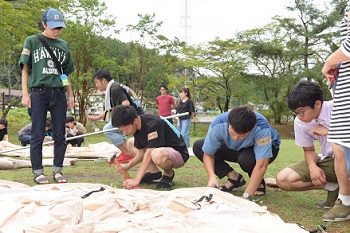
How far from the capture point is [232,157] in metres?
4.26

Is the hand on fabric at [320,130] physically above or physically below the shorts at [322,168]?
above

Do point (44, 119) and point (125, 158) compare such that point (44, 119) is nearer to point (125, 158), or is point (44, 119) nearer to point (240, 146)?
point (125, 158)

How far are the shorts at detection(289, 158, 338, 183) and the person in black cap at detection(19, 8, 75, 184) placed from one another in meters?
2.35

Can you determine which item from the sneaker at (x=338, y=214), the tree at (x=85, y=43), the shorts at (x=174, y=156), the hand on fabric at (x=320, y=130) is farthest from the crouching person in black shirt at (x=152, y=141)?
the tree at (x=85, y=43)

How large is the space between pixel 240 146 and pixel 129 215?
64.2 inches

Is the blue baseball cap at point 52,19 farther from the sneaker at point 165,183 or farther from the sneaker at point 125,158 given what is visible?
the sneaker at point 125,158

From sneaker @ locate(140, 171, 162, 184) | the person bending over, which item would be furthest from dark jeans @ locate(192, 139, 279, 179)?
sneaker @ locate(140, 171, 162, 184)

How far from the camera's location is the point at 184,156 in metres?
4.59

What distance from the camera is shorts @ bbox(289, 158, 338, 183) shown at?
141 inches

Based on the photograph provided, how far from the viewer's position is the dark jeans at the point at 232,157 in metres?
3.93

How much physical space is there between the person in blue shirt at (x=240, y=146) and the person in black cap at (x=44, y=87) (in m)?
1.56

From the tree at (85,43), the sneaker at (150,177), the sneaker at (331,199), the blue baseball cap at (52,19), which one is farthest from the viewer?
the tree at (85,43)

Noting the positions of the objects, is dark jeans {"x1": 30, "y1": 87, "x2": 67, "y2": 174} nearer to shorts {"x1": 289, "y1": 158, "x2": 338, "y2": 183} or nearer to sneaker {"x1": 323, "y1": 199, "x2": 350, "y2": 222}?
shorts {"x1": 289, "y1": 158, "x2": 338, "y2": 183}

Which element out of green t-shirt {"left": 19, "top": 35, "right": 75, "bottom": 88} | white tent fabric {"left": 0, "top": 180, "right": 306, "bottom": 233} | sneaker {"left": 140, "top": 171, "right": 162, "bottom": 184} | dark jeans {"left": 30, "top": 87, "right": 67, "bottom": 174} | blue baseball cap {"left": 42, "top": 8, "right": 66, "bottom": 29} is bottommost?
sneaker {"left": 140, "top": 171, "right": 162, "bottom": 184}
